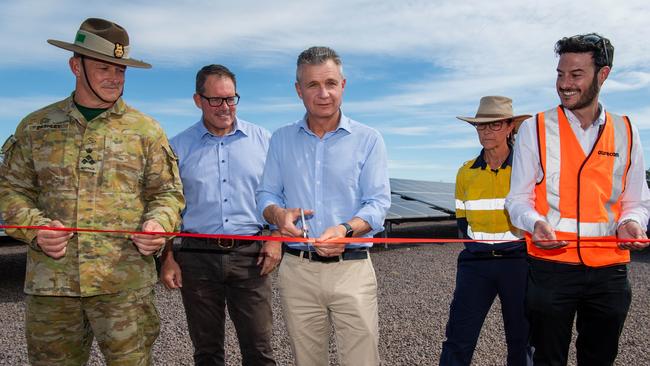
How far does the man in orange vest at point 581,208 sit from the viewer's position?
2.73 meters

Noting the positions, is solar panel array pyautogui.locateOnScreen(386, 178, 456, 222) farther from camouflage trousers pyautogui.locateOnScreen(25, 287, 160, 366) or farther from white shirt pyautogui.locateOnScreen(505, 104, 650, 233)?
camouflage trousers pyautogui.locateOnScreen(25, 287, 160, 366)

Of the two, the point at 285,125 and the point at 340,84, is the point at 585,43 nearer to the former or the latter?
the point at 340,84

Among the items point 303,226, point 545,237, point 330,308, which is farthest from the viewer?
point 330,308

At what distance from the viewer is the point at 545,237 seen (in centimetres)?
267

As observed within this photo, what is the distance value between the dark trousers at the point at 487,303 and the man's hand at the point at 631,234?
0.98 m

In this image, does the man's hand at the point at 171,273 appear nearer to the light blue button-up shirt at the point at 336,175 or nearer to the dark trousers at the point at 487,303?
the light blue button-up shirt at the point at 336,175

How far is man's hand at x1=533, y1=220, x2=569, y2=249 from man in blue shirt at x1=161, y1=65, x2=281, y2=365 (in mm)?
1806

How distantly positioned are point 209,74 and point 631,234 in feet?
9.61

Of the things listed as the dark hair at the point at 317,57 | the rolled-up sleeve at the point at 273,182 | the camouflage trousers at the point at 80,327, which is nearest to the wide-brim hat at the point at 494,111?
the dark hair at the point at 317,57

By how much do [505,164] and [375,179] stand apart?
136 cm

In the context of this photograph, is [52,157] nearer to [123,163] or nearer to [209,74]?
[123,163]

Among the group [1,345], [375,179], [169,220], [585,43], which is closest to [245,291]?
[169,220]

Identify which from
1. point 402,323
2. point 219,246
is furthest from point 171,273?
point 402,323

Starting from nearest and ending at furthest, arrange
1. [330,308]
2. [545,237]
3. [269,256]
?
1. [545,237]
2. [330,308]
3. [269,256]
